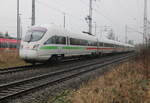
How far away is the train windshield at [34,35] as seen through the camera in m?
12.1

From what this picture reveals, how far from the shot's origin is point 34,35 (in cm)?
1230

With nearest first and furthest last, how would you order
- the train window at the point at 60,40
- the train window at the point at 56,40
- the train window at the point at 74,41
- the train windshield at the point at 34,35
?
the train windshield at the point at 34,35, the train window at the point at 56,40, the train window at the point at 60,40, the train window at the point at 74,41

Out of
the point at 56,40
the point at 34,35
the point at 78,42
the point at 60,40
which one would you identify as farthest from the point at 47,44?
the point at 78,42

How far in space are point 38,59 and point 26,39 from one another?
1.82 m

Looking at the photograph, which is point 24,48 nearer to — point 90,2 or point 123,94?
point 123,94

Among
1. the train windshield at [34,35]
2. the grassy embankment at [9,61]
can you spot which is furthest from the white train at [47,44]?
the grassy embankment at [9,61]

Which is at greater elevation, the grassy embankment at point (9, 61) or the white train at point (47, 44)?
the white train at point (47, 44)

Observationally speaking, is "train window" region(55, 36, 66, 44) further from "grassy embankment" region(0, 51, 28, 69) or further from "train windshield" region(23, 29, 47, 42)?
"grassy embankment" region(0, 51, 28, 69)

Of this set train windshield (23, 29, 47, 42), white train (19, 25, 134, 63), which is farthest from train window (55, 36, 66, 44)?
train windshield (23, 29, 47, 42)

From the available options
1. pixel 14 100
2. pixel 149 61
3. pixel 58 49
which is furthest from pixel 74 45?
pixel 14 100

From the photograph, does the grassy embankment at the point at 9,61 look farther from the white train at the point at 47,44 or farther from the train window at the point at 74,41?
the train window at the point at 74,41

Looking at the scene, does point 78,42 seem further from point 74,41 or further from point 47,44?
point 47,44

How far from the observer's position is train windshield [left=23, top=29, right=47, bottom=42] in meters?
12.1

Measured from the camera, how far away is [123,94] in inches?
194
